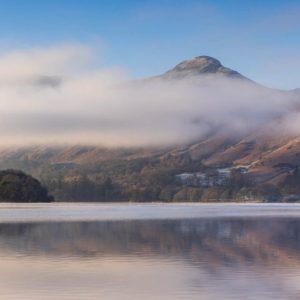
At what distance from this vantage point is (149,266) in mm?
32594

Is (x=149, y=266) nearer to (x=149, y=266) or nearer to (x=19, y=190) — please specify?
(x=149, y=266)

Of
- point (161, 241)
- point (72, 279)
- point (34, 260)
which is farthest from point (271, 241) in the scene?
point (72, 279)

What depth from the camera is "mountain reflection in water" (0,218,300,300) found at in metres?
25.6

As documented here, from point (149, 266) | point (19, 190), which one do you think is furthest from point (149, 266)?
point (19, 190)

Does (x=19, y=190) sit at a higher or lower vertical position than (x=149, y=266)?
higher

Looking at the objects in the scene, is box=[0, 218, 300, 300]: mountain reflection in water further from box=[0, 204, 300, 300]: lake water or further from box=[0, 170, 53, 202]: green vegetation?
box=[0, 170, 53, 202]: green vegetation

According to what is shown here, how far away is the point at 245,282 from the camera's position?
2753 centimetres

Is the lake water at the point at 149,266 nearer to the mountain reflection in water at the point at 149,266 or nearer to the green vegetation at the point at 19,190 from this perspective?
the mountain reflection in water at the point at 149,266

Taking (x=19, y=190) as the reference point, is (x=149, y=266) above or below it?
below

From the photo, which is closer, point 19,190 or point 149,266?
point 149,266

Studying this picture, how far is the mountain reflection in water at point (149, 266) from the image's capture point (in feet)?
84.1

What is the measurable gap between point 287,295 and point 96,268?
9.73 meters

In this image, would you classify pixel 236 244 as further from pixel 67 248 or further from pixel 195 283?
pixel 195 283

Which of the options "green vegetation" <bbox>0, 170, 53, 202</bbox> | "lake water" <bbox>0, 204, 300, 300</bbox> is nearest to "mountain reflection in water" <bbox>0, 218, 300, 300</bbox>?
"lake water" <bbox>0, 204, 300, 300</bbox>
